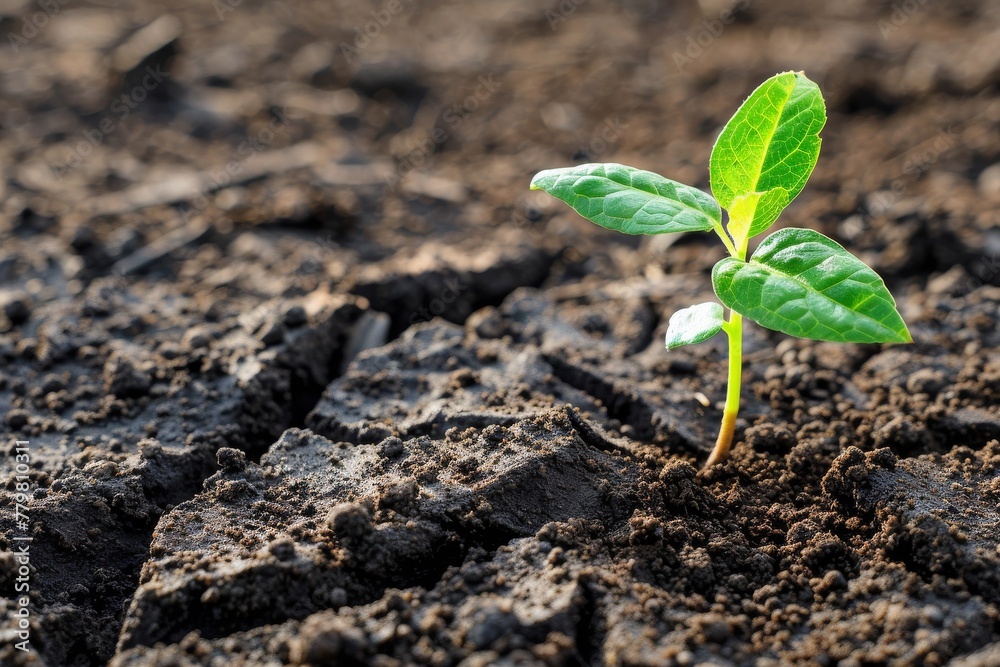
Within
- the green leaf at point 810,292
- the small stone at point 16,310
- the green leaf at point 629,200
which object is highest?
the green leaf at point 629,200

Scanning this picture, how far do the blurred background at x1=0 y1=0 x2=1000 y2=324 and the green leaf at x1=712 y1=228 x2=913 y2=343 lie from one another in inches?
65.6

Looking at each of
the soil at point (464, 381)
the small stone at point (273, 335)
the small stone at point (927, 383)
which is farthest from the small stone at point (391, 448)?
the small stone at point (927, 383)

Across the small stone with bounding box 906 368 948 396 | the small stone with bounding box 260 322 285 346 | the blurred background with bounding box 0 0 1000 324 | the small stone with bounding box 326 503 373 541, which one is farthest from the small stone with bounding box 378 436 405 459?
the small stone with bounding box 906 368 948 396

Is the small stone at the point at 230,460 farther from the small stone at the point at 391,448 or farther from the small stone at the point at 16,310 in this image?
the small stone at the point at 16,310

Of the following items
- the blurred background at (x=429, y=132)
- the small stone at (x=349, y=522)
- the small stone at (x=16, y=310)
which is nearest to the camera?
the small stone at (x=349, y=522)

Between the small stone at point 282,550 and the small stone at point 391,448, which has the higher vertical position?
the small stone at point 282,550

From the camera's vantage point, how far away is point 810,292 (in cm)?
178

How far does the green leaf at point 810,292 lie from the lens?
5.52ft

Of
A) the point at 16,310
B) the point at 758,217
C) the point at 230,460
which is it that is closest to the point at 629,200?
→ the point at 758,217

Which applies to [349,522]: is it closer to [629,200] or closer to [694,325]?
[694,325]

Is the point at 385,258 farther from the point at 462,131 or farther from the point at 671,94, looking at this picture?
the point at 671,94

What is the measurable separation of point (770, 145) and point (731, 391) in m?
0.64

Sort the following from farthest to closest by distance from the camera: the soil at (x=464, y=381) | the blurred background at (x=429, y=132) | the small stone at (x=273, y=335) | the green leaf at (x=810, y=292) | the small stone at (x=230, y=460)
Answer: the blurred background at (x=429, y=132), the small stone at (x=273, y=335), the small stone at (x=230, y=460), the soil at (x=464, y=381), the green leaf at (x=810, y=292)

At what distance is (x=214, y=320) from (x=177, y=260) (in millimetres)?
691
